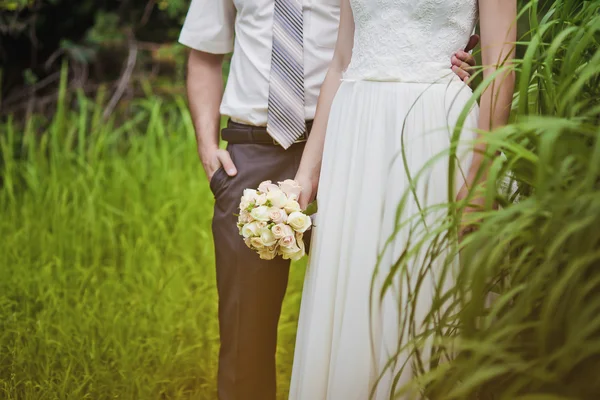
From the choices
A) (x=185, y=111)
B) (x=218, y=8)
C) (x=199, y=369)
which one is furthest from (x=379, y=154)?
(x=185, y=111)

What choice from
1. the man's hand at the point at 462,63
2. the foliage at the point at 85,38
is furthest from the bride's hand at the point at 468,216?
the foliage at the point at 85,38

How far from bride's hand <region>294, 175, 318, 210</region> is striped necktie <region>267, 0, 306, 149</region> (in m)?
0.21

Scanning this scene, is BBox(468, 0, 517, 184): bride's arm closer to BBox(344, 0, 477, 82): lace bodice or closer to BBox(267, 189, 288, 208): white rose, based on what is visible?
BBox(344, 0, 477, 82): lace bodice

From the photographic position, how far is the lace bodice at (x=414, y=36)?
6.18ft

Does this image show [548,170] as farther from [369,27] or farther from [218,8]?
[218,8]

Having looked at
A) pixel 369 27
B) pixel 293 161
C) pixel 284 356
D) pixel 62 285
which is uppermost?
pixel 369 27

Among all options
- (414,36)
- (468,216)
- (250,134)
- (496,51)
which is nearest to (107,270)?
(250,134)

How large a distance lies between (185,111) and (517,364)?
363 centimetres

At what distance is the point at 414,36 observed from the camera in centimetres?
192

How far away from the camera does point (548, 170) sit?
1.38 metres

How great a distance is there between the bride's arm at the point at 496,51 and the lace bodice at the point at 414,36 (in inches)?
3.1

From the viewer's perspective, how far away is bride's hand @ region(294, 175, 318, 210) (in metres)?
2.11

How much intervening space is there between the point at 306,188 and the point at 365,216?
0.28 meters

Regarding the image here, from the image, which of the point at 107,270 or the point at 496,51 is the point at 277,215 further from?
the point at 107,270
